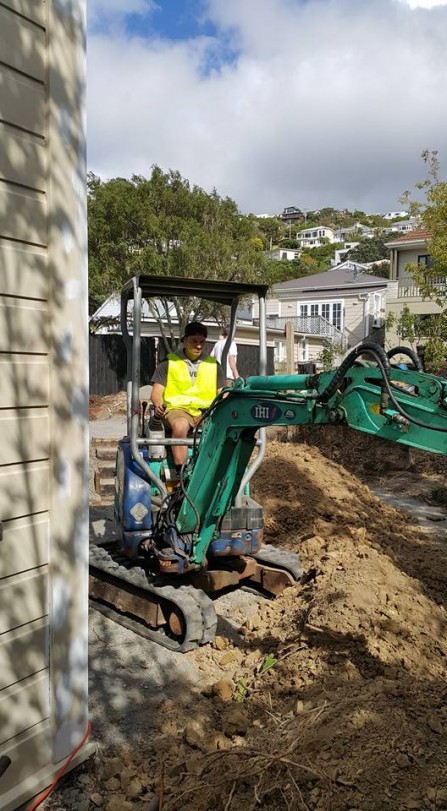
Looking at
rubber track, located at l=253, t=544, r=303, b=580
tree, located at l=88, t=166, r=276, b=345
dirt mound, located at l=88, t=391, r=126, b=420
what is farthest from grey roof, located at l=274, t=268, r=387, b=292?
rubber track, located at l=253, t=544, r=303, b=580

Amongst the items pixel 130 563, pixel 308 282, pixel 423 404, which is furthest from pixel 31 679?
pixel 308 282

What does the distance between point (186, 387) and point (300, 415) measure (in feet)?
5.77

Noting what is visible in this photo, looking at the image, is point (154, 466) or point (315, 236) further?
point (315, 236)

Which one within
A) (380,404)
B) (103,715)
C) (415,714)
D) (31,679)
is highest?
(380,404)

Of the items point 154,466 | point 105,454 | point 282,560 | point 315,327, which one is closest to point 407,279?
point 315,327

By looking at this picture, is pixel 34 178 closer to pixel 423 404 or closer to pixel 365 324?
pixel 423 404

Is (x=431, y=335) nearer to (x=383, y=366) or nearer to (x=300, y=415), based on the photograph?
(x=300, y=415)

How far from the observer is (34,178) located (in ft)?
9.30

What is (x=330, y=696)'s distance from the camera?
3.57m

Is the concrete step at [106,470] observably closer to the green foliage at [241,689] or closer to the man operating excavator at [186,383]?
the man operating excavator at [186,383]

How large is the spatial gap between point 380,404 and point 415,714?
1.52 metres

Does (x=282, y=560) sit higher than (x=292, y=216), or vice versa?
(x=292, y=216)

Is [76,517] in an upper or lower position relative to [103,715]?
upper

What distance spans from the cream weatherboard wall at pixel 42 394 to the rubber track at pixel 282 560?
8.39 feet
